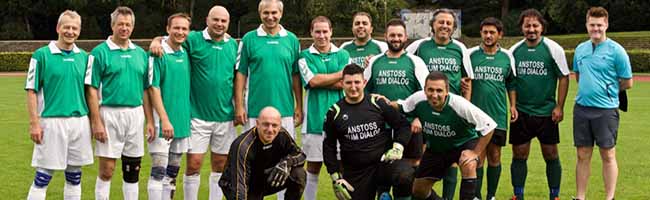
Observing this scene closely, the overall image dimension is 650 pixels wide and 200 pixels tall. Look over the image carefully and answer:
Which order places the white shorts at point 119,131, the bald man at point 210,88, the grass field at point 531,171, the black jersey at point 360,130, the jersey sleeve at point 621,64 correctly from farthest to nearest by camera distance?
the grass field at point 531,171 < the jersey sleeve at point 621,64 < the bald man at point 210,88 < the black jersey at point 360,130 < the white shorts at point 119,131

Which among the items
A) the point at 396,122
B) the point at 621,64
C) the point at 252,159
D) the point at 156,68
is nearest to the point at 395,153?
the point at 396,122

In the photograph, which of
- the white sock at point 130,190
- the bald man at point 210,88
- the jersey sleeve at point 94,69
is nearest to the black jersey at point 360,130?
the bald man at point 210,88

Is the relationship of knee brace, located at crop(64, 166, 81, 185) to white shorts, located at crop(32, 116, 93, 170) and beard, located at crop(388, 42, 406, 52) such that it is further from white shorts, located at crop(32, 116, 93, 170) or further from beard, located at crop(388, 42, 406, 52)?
beard, located at crop(388, 42, 406, 52)

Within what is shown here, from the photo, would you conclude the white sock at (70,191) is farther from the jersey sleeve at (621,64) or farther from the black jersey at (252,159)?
the jersey sleeve at (621,64)

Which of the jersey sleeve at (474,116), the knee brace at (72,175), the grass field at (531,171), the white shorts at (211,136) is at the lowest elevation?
the grass field at (531,171)

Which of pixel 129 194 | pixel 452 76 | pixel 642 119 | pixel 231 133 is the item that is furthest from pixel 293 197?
pixel 642 119

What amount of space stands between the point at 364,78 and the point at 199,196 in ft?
8.06

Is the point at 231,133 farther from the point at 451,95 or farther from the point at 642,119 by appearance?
the point at 642,119

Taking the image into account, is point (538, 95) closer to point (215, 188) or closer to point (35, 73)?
point (215, 188)

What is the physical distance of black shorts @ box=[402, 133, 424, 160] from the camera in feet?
24.4

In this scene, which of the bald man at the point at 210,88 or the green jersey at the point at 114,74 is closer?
the green jersey at the point at 114,74

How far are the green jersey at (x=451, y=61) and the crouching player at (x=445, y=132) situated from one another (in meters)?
0.59

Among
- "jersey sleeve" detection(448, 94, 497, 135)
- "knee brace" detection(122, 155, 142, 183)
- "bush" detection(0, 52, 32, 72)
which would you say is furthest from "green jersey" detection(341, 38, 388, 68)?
"bush" detection(0, 52, 32, 72)

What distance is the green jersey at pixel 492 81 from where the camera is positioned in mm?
7840
